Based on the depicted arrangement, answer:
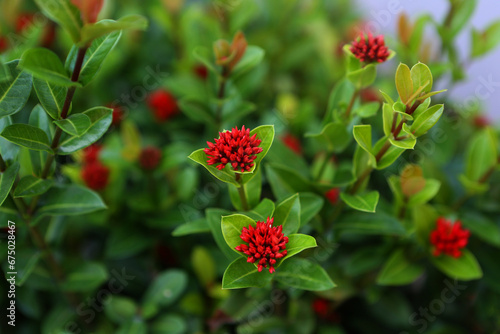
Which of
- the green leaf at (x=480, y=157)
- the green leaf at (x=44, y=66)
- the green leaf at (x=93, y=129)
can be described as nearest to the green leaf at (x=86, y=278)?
the green leaf at (x=93, y=129)

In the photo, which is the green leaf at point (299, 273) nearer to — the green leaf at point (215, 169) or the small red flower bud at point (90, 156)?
the green leaf at point (215, 169)

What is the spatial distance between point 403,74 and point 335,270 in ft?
1.45

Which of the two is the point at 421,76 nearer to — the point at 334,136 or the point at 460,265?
the point at 334,136

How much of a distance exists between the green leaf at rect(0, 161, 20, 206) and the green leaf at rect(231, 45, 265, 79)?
0.37 m

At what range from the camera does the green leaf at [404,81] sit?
536mm

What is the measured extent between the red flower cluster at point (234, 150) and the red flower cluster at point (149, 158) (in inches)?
14.5

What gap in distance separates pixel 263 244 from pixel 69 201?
31cm

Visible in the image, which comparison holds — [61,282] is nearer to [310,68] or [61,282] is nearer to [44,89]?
[44,89]

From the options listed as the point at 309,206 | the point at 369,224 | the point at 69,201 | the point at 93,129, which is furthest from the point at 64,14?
the point at 369,224

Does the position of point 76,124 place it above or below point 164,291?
above

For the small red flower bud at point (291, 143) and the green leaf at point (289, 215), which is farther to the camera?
the small red flower bud at point (291, 143)

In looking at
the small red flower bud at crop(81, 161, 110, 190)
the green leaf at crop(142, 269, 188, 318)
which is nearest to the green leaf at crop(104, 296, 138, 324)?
the green leaf at crop(142, 269, 188, 318)

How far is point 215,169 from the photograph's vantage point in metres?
0.53

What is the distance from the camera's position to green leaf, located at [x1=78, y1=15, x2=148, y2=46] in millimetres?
474
